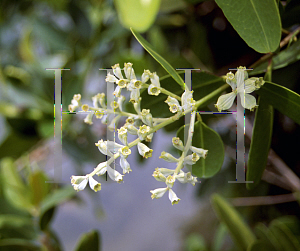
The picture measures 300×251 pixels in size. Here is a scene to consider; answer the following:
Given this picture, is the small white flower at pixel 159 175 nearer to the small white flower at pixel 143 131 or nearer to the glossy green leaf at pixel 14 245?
the small white flower at pixel 143 131

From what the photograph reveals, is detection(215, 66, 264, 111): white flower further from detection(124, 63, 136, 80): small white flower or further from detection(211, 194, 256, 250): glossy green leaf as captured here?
detection(211, 194, 256, 250): glossy green leaf

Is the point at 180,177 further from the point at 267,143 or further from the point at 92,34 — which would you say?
the point at 92,34

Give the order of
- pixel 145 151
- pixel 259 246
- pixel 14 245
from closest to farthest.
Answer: pixel 145 151 < pixel 259 246 < pixel 14 245

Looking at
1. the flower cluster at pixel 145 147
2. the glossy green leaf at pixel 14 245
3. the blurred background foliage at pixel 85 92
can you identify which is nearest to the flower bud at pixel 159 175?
the flower cluster at pixel 145 147

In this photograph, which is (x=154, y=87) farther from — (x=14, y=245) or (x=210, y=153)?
(x=14, y=245)

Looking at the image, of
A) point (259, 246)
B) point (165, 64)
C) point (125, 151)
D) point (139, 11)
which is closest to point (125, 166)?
point (125, 151)

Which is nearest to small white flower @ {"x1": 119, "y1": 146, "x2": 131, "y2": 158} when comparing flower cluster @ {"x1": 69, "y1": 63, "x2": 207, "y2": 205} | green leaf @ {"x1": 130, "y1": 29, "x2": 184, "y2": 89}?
flower cluster @ {"x1": 69, "y1": 63, "x2": 207, "y2": 205}

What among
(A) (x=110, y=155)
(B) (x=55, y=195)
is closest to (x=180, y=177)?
(A) (x=110, y=155)
